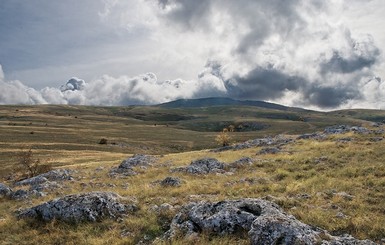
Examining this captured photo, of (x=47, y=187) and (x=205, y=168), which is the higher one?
(x=205, y=168)

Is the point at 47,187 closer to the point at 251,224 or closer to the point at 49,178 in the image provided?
the point at 49,178

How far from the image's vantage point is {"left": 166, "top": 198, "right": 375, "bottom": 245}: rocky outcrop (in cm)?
1002

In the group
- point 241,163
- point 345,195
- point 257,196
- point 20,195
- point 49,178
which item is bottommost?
point 49,178

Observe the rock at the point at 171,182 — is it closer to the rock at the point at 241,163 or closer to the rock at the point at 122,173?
the rock at the point at 122,173

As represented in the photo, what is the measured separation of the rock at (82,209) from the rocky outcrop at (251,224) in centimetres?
342

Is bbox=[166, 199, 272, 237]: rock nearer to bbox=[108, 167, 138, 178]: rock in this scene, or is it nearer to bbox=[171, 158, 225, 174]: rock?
bbox=[171, 158, 225, 174]: rock

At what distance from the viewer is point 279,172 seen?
2561 cm

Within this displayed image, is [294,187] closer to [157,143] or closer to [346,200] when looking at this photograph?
[346,200]

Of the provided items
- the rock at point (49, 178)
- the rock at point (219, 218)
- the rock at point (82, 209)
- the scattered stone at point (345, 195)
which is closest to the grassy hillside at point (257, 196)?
the scattered stone at point (345, 195)

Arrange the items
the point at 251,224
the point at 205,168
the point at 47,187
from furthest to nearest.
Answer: the point at 205,168
the point at 47,187
the point at 251,224

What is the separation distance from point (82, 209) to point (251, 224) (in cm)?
766

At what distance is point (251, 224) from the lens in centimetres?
1147

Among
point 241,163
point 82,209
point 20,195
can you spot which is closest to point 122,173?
point 20,195

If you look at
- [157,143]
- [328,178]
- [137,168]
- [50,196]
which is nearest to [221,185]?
[328,178]
